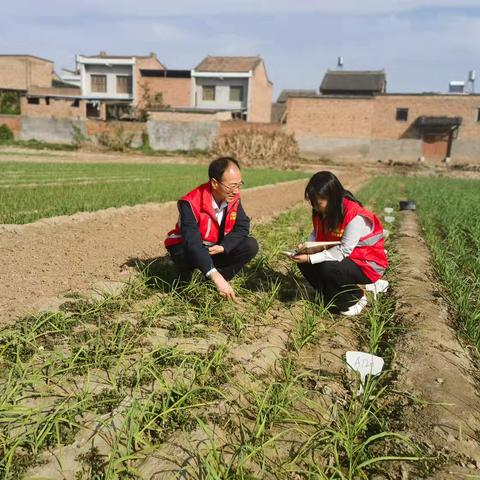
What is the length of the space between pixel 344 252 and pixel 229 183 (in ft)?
3.24

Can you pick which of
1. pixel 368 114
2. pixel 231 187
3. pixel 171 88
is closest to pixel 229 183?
pixel 231 187

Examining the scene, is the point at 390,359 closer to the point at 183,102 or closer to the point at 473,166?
the point at 473,166

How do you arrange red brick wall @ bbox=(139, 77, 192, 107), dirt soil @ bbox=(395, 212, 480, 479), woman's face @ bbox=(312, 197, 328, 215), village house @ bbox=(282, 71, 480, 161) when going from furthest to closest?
1. red brick wall @ bbox=(139, 77, 192, 107)
2. village house @ bbox=(282, 71, 480, 161)
3. woman's face @ bbox=(312, 197, 328, 215)
4. dirt soil @ bbox=(395, 212, 480, 479)

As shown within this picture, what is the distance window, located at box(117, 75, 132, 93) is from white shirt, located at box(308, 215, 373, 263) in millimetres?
37972

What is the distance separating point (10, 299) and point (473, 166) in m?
31.0

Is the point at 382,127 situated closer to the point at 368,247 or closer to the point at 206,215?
the point at 368,247

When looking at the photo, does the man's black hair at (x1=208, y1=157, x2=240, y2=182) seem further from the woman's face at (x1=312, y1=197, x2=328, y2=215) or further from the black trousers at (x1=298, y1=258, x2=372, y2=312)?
the black trousers at (x1=298, y1=258, x2=372, y2=312)

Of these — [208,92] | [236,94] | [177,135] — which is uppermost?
[208,92]

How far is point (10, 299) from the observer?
335 centimetres

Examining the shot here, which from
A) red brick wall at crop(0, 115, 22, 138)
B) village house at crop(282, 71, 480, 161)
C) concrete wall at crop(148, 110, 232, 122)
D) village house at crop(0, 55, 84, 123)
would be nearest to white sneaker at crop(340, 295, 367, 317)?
concrete wall at crop(148, 110, 232, 122)

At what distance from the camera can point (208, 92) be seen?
3662 cm

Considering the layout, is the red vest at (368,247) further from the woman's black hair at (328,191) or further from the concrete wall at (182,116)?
the concrete wall at (182,116)

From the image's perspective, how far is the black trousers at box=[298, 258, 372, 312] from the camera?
132 inches

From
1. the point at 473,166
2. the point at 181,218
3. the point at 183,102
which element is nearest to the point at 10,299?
the point at 181,218
